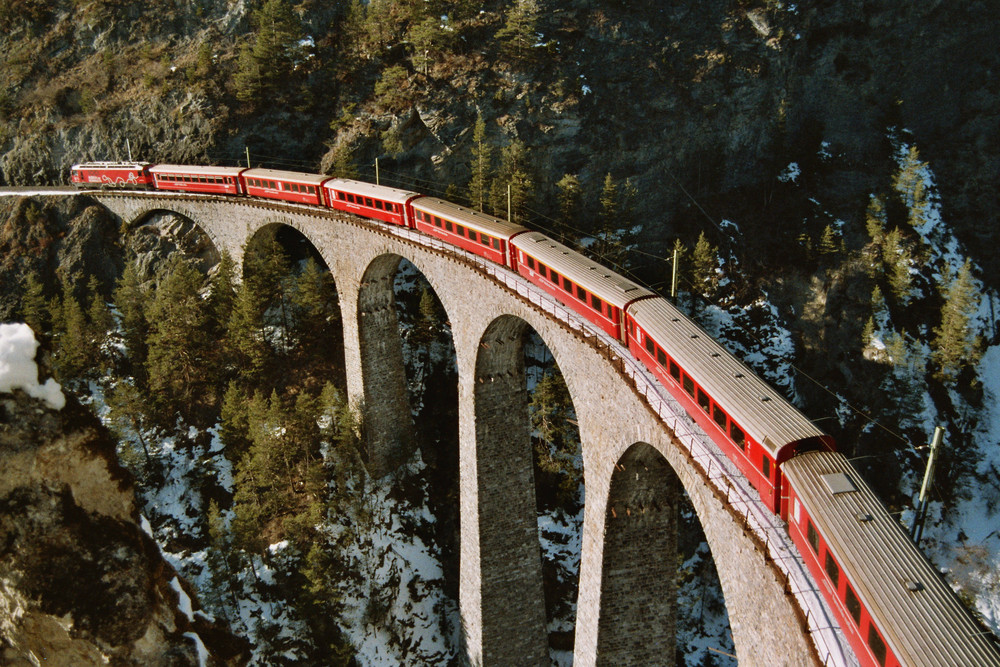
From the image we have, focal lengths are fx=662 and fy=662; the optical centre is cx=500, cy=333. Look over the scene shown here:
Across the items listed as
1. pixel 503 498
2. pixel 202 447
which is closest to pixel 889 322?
pixel 503 498

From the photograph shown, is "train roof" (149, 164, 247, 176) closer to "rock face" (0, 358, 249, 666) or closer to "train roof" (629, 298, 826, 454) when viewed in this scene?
"train roof" (629, 298, 826, 454)

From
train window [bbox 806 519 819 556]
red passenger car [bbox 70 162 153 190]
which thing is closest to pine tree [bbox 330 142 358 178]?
red passenger car [bbox 70 162 153 190]

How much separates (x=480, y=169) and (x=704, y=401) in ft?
95.4

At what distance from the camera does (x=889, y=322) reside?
43.8 m

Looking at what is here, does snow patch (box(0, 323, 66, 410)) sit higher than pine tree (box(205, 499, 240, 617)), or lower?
higher

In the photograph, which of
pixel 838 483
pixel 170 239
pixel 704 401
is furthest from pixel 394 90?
pixel 838 483

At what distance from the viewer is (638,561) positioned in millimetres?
20422

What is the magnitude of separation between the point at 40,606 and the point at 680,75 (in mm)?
50955

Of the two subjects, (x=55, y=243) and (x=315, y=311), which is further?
(x=55, y=243)

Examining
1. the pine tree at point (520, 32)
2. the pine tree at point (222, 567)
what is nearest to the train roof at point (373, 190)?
the pine tree at point (222, 567)

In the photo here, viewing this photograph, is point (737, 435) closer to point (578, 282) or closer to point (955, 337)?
point (578, 282)

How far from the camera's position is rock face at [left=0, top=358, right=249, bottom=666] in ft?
27.1

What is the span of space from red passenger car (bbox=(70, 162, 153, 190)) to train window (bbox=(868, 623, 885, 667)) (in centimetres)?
5129

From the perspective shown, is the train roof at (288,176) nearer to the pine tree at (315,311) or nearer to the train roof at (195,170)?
the train roof at (195,170)
